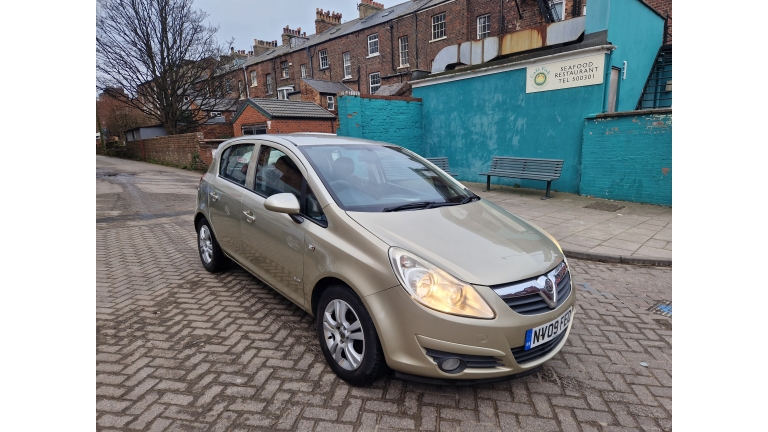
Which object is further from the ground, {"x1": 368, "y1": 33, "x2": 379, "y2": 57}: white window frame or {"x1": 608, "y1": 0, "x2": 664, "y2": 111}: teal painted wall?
{"x1": 368, "y1": 33, "x2": 379, "y2": 57}: white window frame

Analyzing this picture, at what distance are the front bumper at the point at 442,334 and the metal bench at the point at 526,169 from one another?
7823mm

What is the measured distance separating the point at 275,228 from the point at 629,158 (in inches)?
322

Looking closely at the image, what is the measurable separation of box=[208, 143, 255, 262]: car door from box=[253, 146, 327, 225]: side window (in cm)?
28

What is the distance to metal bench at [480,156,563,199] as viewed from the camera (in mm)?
9336

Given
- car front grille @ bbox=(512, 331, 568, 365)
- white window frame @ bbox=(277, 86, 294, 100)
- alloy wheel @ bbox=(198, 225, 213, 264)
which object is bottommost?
car front grille @ bbox=(512, 331, 568, 365)

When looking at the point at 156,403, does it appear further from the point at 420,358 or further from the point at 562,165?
the point at 562,165

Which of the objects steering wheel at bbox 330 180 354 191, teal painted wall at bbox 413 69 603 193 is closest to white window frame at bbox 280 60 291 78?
teal painted wall at bbox 413 69 603 193

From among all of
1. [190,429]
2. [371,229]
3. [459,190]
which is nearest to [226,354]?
[190,429]

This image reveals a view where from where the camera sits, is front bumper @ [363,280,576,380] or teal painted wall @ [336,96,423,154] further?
teal painted wall @ [336,96,423,154]

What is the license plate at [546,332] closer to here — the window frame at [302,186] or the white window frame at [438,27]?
the window frame at [302,186]

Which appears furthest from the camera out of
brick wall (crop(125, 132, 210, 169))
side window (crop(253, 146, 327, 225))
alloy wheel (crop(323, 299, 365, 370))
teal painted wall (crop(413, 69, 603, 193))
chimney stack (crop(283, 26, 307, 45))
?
chimney stack (crop(283, 26, 307, 45))

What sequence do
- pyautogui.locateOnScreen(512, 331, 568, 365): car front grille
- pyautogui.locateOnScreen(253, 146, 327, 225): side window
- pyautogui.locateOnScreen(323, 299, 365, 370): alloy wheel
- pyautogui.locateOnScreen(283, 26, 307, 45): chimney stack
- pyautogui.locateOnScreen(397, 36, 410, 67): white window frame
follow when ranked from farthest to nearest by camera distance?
1. pyautogui.locateOnScreen(283, 26, 307, 45): chimney stack
2. pyautogui.locateOnScreen(397, 36, 410, 67): white window frame
3. pyautogui.locateOnScreen(253, 146, 327, 225): side window
4. pyautogui.locateOnScreen(323, 299, 365, 370): alloy wheel
5. pyautogui.locateOnScreen(512, 331, 568, 365): car front grille

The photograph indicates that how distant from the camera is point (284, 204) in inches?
111

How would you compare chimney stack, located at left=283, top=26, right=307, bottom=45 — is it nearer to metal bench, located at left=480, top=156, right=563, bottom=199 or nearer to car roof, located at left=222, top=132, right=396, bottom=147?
metal bench, located at left=480, top=156, right=563, bottom=199
